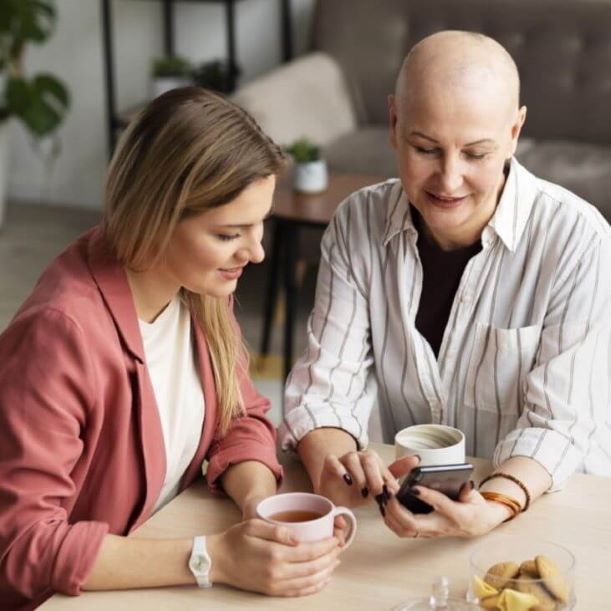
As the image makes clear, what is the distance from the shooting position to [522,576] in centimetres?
138

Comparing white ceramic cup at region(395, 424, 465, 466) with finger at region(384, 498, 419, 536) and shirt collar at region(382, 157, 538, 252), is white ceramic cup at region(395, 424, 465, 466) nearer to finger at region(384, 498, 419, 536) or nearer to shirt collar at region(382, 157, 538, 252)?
finger at region(384, 498, 419, 536)

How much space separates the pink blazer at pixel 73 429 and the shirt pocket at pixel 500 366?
393mm

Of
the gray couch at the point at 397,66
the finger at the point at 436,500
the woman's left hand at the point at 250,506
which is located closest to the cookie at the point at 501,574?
the finger at the point at 436,500

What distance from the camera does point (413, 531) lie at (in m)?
1.51

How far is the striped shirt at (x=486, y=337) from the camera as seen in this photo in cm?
181

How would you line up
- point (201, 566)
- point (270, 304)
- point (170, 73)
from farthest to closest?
point (170, 73) → point (270, 304) → point (201, 566)

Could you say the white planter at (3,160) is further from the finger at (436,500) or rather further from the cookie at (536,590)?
the cookie at (536,590)

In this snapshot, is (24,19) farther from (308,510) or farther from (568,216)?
(308,510)

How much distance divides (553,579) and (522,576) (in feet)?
0.14

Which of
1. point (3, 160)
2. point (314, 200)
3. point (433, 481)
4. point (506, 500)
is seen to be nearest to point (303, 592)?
point (433, 481)

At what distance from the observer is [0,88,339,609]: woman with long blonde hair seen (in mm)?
1437

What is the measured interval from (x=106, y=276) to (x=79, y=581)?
0.39 m

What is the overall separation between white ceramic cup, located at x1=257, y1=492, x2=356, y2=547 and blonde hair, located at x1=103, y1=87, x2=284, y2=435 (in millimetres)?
347

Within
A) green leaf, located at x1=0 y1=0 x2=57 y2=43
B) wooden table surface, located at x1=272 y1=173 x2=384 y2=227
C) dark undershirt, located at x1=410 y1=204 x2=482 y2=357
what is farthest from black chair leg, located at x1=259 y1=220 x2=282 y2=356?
dark undershirt, located at x1=410 y1=204 x2=482 y2=357
